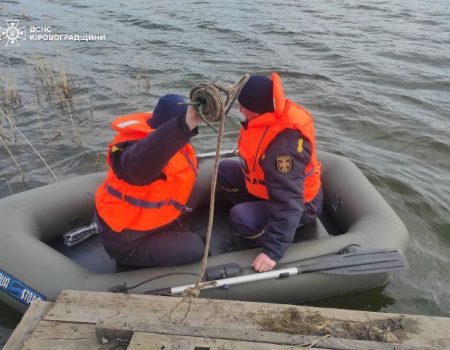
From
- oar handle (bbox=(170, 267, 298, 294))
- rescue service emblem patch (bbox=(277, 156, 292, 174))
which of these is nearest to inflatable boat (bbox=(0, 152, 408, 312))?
oar handle (bbox=(170, 267, 298, 294))

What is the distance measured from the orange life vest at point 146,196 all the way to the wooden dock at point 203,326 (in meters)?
0.57

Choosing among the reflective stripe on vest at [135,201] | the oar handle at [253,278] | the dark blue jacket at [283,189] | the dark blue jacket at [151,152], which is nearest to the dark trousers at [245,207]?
the dark blue jacket at [283,189]

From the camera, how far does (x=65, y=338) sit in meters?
2.18

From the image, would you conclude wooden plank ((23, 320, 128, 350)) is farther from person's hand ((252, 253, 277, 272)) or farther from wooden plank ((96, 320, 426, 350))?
person's hand ((252, 253, 277, 272))

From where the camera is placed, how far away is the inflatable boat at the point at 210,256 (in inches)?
Answer: 117

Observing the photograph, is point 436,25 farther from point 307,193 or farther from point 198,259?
point 198,259

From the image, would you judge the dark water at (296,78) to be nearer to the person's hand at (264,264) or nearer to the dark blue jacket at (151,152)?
the person's hand at (264,264)

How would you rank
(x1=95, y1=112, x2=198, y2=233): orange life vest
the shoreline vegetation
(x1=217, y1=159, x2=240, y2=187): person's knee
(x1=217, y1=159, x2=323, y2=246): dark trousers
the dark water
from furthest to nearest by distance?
the shoreline vegetation
the dark water
(x1=217, y1=159, x2=240, y2=187): person's knee
(x1=217, y1=159, x2=323, y2=246): dark trousers
(x1=95, y1=112, x2=198, y2=233): orange life vest

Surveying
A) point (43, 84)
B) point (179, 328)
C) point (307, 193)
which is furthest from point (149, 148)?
point (43, 84)

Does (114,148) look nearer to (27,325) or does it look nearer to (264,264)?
(27,325)

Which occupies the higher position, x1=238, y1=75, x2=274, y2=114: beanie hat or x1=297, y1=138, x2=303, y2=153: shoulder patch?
x1=238, y1=75, x2=274, y2=114: beanie hat

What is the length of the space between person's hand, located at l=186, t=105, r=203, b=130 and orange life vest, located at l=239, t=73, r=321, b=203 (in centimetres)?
99

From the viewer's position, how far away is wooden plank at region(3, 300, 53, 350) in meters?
2.18

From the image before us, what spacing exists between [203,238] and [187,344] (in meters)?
1.45
